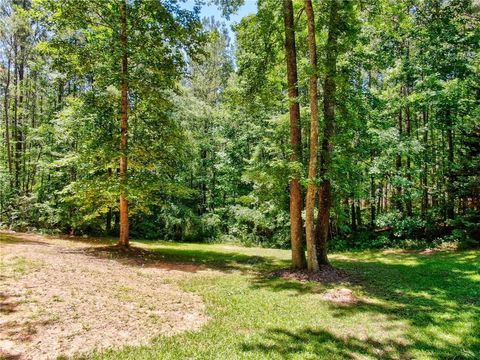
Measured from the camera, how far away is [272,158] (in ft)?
48.6

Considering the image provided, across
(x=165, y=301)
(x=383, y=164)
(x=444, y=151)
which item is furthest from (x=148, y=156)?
(x=444, y=151)

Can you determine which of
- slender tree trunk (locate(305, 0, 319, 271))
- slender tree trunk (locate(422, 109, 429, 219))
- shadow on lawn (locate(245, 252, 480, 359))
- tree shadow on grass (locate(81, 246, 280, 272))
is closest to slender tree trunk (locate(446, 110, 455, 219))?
slender tree trunk (locate(422, 109, 429, 219))

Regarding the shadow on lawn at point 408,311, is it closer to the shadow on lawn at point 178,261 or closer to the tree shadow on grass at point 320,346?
the tree shadow on grass at point 320,346

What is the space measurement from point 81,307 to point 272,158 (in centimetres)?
1005

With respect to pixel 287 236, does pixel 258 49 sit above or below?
above

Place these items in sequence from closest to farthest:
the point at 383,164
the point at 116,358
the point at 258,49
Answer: the point at 116,358
the point at 258,49
the point at 383,164

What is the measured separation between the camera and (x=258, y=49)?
11914 mm

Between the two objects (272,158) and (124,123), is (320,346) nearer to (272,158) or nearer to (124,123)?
(272,158)

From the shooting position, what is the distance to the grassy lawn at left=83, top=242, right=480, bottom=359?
506 centimetres

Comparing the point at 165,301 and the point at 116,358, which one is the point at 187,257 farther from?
the point at 116,358

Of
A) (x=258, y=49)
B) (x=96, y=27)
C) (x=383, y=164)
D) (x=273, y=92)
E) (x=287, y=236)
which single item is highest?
(x=96, y=27)

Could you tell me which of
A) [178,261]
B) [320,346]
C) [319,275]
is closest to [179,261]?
[178,261]

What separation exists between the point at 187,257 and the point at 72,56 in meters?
9.23

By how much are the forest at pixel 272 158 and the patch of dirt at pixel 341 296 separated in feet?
0.32
